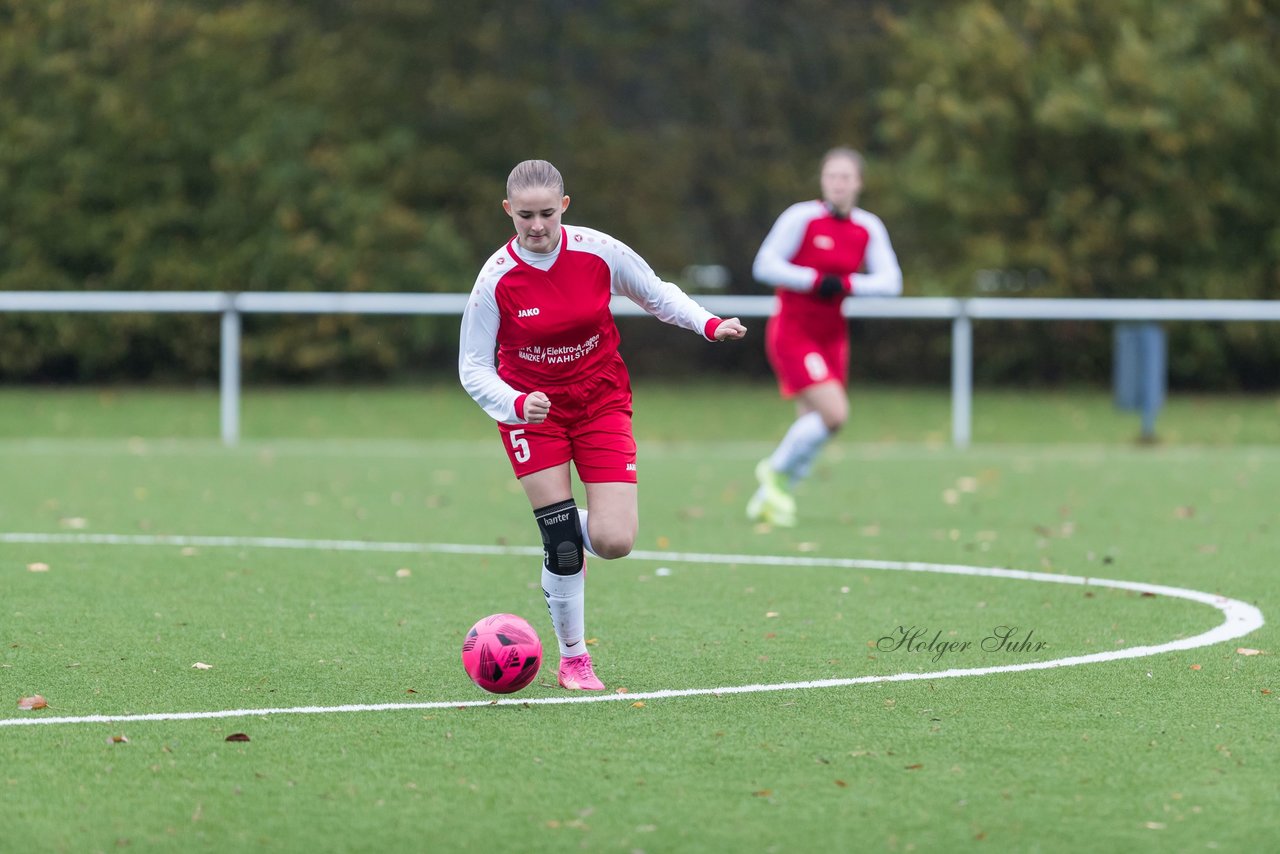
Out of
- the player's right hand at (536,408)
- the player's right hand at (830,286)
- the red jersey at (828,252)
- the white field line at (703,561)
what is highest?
the red jersey at (828,252)

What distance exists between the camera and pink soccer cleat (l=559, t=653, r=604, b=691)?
21.3ft

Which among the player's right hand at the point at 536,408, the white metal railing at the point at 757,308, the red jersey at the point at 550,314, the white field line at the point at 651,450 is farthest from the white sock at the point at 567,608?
the white metal railing at the point at 757,308

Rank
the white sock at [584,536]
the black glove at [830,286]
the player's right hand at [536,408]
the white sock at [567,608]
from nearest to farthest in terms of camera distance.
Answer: the player's right hand at [536,408] → the white sock at [567,608] → the white sock at [584,536] → the black glove at [830,286]

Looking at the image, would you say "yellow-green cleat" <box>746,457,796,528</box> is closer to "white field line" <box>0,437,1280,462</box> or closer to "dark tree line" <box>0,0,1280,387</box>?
"white field line" <box>0,437,1280,462</box>

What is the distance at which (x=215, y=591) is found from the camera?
8.82 meters

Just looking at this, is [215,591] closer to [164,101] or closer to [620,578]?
[620,578]

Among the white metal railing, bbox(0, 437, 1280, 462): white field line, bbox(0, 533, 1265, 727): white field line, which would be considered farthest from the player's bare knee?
the white metal railing

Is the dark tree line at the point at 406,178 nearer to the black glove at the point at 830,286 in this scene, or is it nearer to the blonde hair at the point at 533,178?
the black glove at the point at 830,286

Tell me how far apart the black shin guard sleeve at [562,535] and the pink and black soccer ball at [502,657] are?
320 mm

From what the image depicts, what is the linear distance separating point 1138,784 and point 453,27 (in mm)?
26411

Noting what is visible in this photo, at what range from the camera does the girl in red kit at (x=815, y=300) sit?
11547 millimetres

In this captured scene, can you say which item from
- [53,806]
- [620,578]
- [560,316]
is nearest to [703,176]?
[620,578]

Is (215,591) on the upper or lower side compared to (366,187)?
lower

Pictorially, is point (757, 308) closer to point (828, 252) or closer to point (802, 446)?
point (828, 252)
